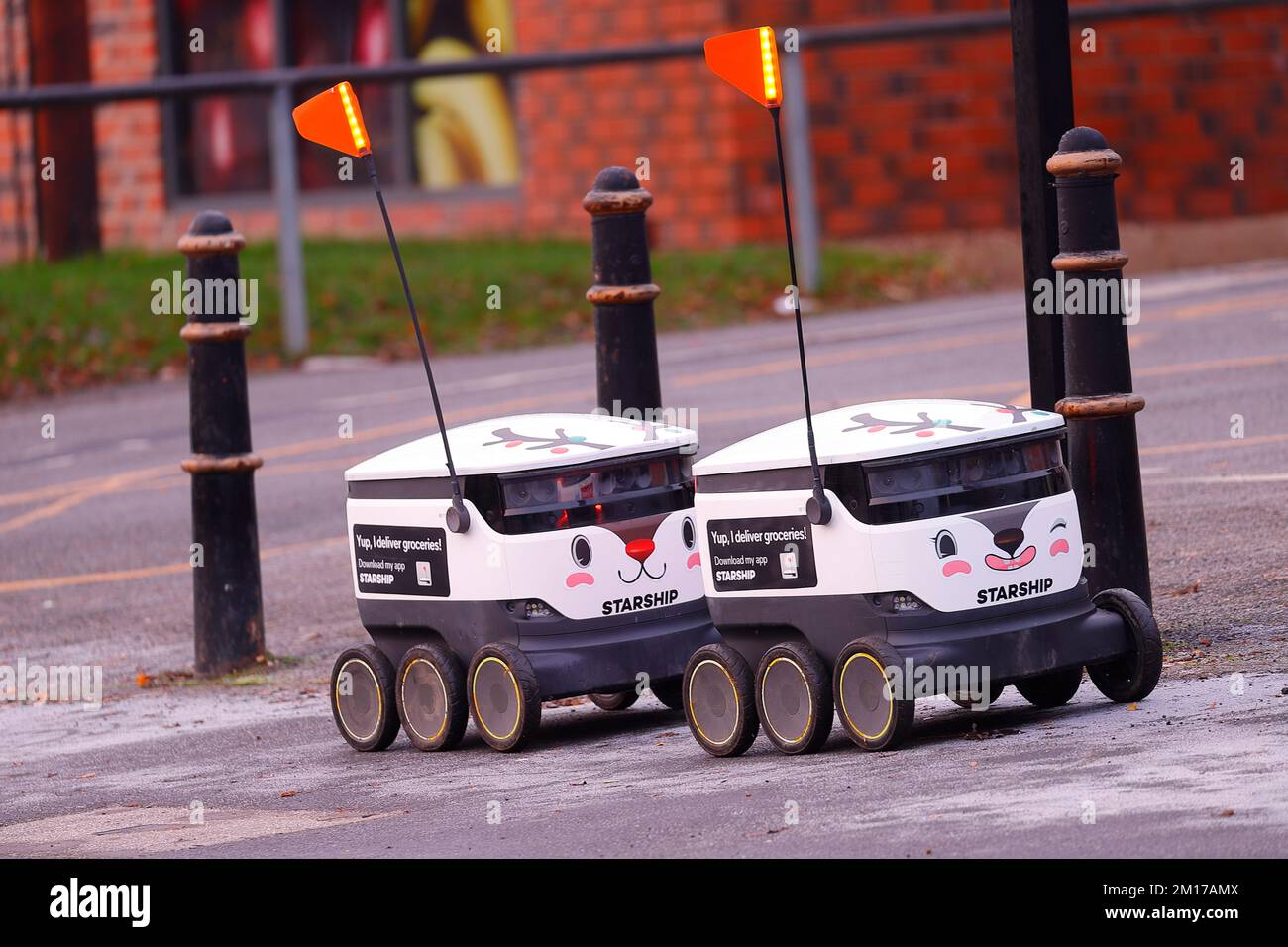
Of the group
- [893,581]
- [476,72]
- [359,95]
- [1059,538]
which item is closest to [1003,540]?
[1059,538]

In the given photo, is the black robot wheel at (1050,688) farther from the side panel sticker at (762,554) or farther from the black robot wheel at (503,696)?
the black robot wheel at (503,696)

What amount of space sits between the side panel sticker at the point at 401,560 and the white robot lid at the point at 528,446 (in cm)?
17

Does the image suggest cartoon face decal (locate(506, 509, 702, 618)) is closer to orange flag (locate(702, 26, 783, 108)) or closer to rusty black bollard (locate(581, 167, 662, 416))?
orange flag (locate(702, 26, 783, 108))

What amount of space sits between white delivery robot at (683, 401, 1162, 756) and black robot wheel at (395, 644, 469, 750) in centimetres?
77

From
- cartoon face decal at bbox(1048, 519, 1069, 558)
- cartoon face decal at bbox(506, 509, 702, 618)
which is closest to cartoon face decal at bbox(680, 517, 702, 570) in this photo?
cartoon face decal at bbox(506, 509, 702, 618)

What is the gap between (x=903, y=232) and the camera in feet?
64.3

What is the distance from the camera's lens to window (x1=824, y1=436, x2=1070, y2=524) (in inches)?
235

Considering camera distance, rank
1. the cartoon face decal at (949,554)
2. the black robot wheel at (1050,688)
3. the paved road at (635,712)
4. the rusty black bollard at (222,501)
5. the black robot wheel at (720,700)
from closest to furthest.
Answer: the paved road at (635,712) → the cartoon face decal at (949,554) → the black robot wheel at (720,700) → the black robot wheel at (1050,688) → the rusty black bollard at (222,501)

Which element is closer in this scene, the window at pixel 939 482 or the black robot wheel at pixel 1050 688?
the window at pixel 939 482

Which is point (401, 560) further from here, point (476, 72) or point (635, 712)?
point (476, 72)

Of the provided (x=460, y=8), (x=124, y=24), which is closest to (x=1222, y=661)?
(x=460, y=8)

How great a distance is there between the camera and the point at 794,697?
615 centimetres

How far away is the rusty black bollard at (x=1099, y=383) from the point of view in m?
6.89

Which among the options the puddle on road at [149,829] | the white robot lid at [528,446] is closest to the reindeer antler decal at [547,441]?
the white robot lid at [528,446]
